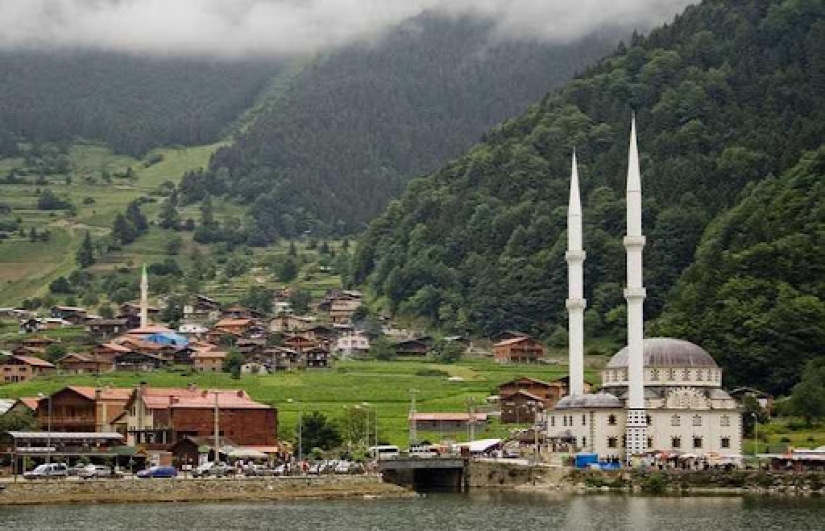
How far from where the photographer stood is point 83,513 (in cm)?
10456

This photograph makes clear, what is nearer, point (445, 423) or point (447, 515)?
point (447, 515)

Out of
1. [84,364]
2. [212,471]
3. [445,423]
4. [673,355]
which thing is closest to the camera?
[212,471]

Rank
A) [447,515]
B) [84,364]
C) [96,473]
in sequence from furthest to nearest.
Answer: [84,364] < [96,473] < [447,515]

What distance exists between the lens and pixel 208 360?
18975 cm

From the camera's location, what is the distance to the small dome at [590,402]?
5645 inches

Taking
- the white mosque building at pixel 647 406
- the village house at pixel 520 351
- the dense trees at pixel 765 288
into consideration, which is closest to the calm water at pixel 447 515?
the white mosque building at pixel 647 406

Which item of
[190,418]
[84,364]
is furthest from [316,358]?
[190,418]

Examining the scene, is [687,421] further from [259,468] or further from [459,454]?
[259,468]

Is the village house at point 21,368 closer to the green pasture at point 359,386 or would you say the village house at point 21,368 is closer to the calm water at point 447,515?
the green pasture at point 359,386

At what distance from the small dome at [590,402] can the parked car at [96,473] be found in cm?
3639

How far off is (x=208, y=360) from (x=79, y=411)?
46.2 metres

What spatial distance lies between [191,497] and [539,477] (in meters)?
27.3

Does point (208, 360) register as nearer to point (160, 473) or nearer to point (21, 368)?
point (21, 368)

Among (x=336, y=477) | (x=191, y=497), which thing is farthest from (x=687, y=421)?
(x=191, y=497)
